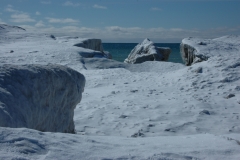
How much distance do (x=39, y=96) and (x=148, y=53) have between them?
53.8 ft

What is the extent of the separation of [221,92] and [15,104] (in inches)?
236

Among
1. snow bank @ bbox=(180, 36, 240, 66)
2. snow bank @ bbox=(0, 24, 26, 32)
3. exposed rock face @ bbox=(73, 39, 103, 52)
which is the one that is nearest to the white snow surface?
snow bank @ bbox=(180, 36, 240, 66)

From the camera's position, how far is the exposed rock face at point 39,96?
301cm

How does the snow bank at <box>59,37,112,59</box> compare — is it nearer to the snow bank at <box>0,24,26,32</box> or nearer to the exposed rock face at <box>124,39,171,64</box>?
the exposed rock face at <box>124,39,171,64</box>

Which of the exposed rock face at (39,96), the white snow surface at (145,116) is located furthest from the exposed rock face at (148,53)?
the exposed rock face at (39,96)

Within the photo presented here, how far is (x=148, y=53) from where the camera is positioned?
19656 mm

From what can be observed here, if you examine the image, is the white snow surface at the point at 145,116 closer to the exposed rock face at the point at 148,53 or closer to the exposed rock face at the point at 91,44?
the exposed rock face at the point at 91,44

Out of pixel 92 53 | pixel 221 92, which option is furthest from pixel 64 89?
pixel 92 53

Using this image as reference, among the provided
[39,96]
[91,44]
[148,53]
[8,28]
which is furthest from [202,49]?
[8,28]

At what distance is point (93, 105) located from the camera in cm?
716

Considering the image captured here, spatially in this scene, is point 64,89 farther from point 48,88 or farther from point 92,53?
point 92,53

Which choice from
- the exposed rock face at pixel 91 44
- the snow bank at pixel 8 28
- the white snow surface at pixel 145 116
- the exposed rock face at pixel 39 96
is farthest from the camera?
the snow bank at pixel 8 28

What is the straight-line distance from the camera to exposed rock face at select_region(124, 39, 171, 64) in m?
19.2

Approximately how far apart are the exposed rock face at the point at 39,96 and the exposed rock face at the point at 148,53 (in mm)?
14776
